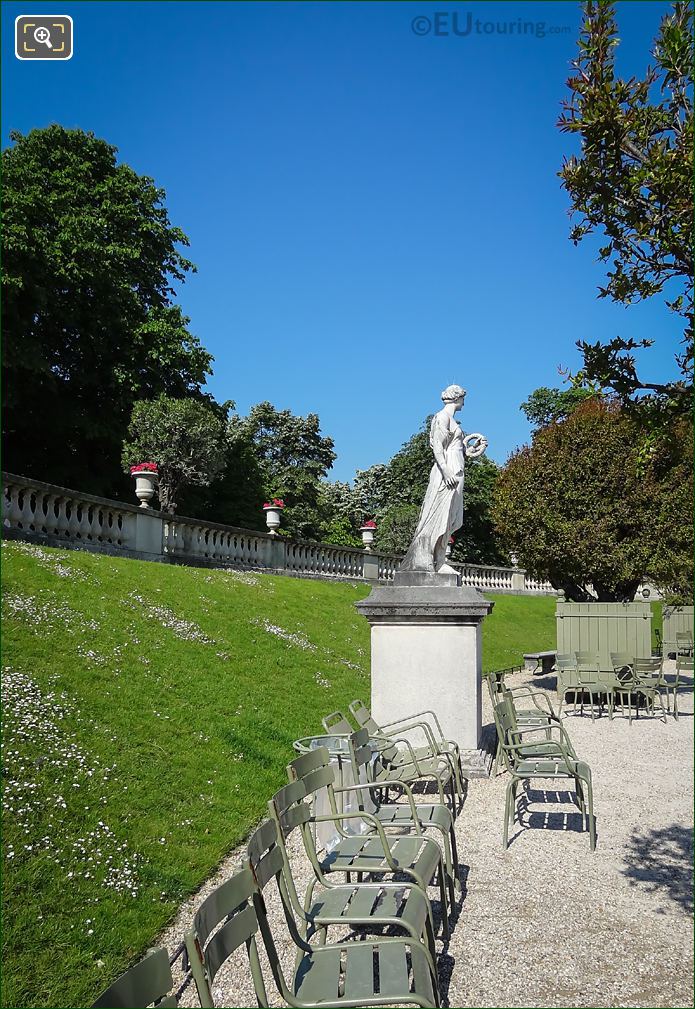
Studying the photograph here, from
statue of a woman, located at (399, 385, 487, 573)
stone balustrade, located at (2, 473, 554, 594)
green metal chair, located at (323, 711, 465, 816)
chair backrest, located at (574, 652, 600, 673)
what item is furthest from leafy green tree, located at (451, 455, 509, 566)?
green metal chair, located at (323, 711, 465, 816)

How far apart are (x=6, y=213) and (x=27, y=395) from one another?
6.45 metres

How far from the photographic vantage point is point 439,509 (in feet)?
30.1

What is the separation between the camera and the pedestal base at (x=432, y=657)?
27.4 feet

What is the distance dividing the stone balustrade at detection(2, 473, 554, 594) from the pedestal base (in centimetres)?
641

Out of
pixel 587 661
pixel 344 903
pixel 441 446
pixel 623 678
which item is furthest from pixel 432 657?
pixel 587 661

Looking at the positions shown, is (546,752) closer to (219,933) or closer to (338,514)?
(219,933)

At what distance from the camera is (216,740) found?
7395 mm

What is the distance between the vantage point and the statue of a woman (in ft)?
29.5

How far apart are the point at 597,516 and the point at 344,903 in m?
16.2

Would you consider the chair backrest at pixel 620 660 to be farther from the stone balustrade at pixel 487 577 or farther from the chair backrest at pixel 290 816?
the stone balustrade at pixel 487 577

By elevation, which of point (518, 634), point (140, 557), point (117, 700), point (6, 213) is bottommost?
point (518, 634)

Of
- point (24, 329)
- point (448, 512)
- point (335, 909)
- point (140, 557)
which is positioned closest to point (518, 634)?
point (140, 557)

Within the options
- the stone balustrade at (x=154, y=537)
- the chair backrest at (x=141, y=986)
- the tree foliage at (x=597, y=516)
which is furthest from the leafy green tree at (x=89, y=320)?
the chair backrest at (x=141, y=986)

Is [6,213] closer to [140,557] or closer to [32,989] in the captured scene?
[140,557]
